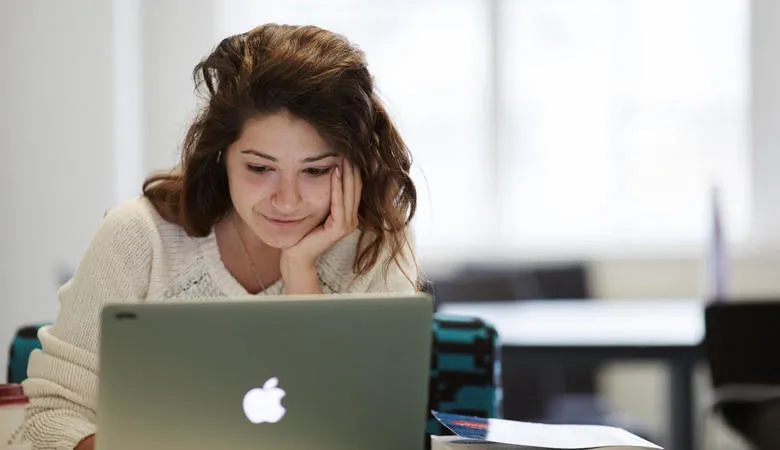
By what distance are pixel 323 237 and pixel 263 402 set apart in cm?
75

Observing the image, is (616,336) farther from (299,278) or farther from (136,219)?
(136,219)

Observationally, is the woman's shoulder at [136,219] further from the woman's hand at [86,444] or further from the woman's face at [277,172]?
the woman's hand at [86,444]

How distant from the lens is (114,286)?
1646 mm

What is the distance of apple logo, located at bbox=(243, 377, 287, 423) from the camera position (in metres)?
1.09

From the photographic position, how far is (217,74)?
176cm

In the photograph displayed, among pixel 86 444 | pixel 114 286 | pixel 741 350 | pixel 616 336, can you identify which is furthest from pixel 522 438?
pixel 616 336

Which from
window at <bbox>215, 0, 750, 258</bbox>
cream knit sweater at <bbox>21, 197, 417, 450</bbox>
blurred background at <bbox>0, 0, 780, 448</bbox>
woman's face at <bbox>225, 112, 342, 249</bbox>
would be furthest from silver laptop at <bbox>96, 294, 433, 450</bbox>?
window at <bbox>215, 0, 750, 258</bbox>

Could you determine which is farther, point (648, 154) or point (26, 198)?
point (648, 154)

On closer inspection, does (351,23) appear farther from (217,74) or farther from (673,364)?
(217,74)

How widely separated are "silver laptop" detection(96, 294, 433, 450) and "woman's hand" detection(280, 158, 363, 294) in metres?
0.69

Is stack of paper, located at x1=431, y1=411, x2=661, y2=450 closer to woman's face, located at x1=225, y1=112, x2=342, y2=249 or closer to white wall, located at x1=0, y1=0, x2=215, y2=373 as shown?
woman's face, located at x1=225, y1=112, x2=342, y2=249

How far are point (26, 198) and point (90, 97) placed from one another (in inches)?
18.8

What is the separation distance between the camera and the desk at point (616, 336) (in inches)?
118

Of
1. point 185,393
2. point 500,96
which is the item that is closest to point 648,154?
point 500,96
